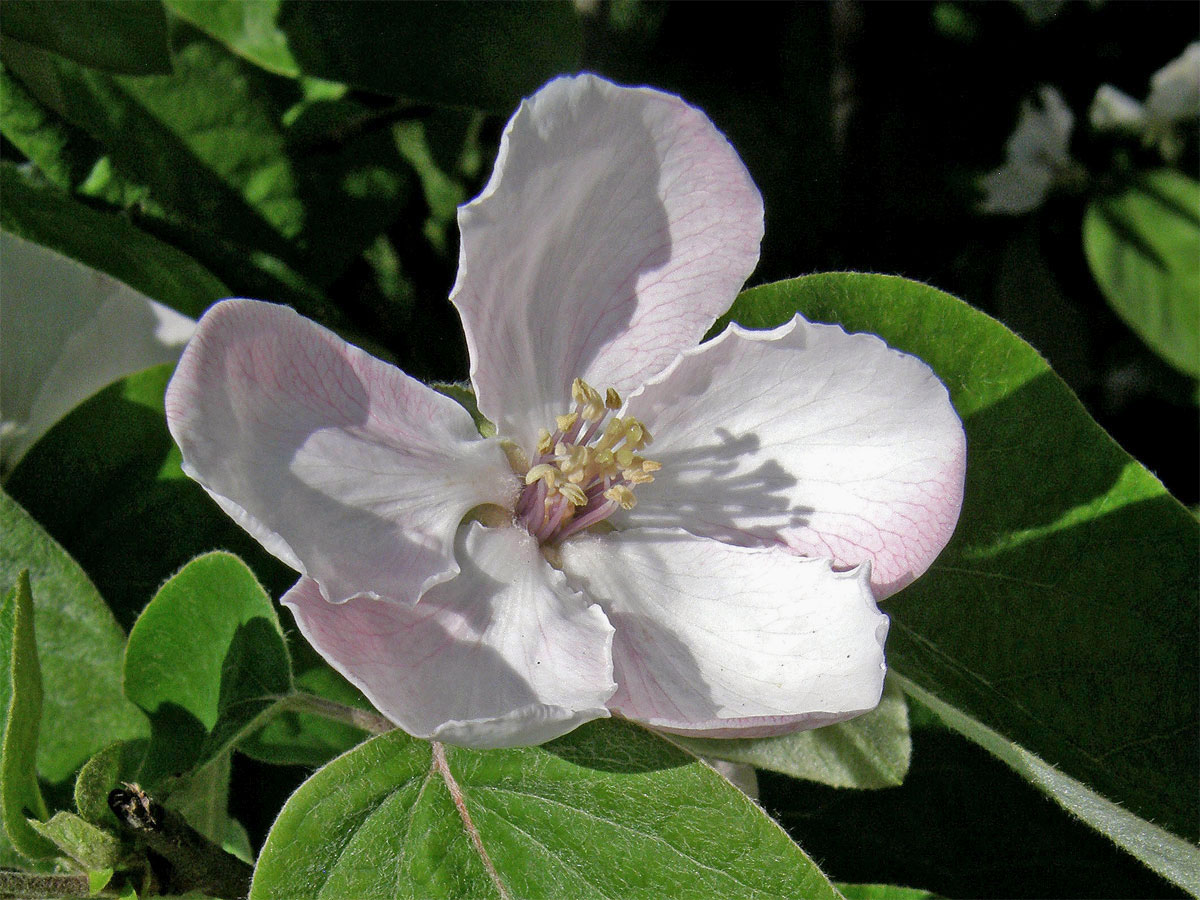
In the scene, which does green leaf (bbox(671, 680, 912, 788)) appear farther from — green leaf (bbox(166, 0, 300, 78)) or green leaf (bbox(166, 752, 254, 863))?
green leaf (bbox(166, 0, 300, 78))

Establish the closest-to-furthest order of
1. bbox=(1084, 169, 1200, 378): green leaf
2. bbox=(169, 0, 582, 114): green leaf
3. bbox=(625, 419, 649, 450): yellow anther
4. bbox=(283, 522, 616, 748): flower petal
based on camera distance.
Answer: bbox=(283, 522, 616, 748): flower petal, bbox=(625, 419, 649, 450): yellow anther, bbox=(169, 0, 582, 114): green leaf, bbox=(1084, 169, 1200, 378): green leaf

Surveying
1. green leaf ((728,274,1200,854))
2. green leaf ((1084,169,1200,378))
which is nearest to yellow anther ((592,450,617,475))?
green leaf ((728,274,1200,854))

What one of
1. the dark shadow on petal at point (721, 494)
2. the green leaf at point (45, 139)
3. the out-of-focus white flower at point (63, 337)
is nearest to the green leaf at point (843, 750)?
the dark shadow on petal at point (721, 494)

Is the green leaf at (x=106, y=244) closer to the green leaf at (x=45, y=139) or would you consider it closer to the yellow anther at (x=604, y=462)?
the green leaf at (x=45, y=139)

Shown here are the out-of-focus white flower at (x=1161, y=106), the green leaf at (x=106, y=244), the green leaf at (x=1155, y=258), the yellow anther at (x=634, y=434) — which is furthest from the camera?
the out-of-focus white flower at (x=1161, y=106)

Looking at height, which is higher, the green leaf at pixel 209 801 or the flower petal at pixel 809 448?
the flower petal at pixel 809 448
